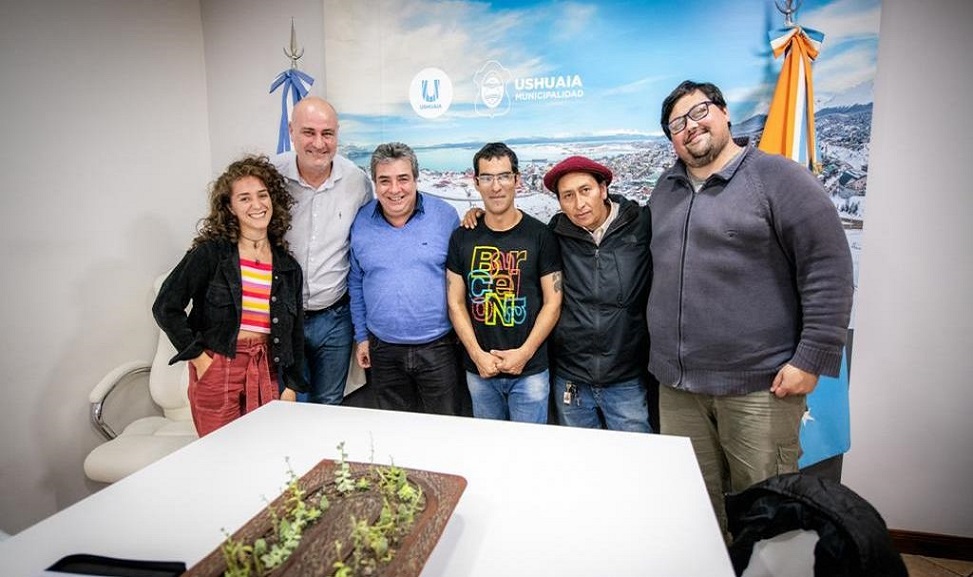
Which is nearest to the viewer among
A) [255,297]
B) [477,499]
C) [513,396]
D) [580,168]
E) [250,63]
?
[477,499]

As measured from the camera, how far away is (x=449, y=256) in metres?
2.33

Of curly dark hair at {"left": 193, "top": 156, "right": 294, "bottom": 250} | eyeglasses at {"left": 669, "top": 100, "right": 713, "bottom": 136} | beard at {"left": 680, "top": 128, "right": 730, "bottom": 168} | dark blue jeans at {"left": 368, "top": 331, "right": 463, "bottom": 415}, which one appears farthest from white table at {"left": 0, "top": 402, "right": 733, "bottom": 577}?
eyeglasses at {"left": 669, "top": 100, "right": 713, "bottom": 136}

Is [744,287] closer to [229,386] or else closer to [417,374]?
[417,374]

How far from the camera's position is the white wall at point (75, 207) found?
2.24m

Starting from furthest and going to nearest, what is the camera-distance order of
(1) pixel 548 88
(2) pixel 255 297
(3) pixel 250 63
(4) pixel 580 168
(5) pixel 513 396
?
(3) pixel 250 63, (1) pixel 548 88, (5) pixel 513 396, (2) pixel 255 297, (4) pixel 580 168

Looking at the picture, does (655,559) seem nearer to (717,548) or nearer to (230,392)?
(717,548)

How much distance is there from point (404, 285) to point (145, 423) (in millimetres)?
1587

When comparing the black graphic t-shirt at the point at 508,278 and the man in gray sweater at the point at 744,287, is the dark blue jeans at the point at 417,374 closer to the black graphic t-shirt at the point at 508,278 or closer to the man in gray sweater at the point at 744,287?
the black graphic t-shirt at the point at 508,278

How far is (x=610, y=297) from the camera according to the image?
6.75 feet

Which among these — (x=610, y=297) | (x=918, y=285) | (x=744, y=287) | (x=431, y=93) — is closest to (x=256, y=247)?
(x=431, y=93)

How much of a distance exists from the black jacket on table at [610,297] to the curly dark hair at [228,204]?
125 centimetres

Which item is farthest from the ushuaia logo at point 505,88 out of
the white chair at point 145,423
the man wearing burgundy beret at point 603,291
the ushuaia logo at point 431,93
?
the white chair at point 145,423

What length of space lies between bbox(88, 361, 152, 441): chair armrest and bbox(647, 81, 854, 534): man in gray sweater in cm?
250

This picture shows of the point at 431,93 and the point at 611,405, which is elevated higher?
the point at 431,93
